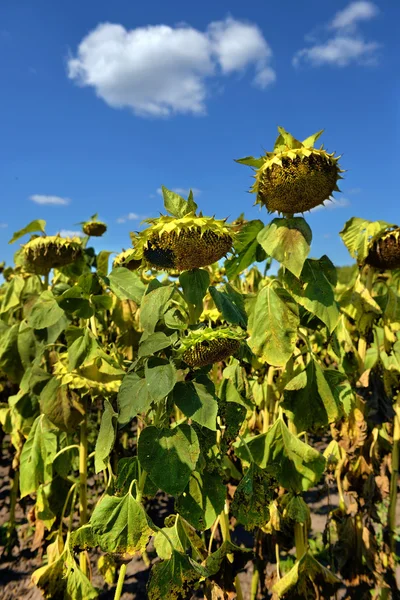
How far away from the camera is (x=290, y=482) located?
157cm

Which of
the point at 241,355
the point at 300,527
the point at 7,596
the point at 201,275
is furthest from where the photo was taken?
the point at 7,596

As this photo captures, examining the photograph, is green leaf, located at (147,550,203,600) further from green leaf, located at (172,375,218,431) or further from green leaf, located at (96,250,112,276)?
green leaf, located at (96,250,112,276)

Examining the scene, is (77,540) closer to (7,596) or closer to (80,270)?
(80,270)

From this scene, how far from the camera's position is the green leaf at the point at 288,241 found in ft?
4.35

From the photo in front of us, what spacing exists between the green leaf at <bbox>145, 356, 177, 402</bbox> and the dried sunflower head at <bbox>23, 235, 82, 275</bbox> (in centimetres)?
98

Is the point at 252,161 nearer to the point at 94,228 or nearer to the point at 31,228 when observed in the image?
the point at 31,228

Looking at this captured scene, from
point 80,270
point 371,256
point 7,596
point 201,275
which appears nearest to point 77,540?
point 201,275

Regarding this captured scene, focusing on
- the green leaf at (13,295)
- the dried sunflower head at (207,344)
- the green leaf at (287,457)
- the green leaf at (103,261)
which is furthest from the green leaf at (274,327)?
the green leaf at (13,295)

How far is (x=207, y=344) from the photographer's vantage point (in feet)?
3.56

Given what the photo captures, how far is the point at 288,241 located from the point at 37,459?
1.32 metres

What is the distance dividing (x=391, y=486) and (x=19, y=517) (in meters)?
2.71

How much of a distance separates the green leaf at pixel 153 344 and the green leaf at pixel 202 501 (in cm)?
44

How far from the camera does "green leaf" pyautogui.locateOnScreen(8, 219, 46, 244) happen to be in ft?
6.37

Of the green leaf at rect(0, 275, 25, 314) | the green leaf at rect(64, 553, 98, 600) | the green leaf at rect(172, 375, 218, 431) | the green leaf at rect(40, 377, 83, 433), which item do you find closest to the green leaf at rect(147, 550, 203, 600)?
the green leaf at rect(172, 375, 218, 431)
